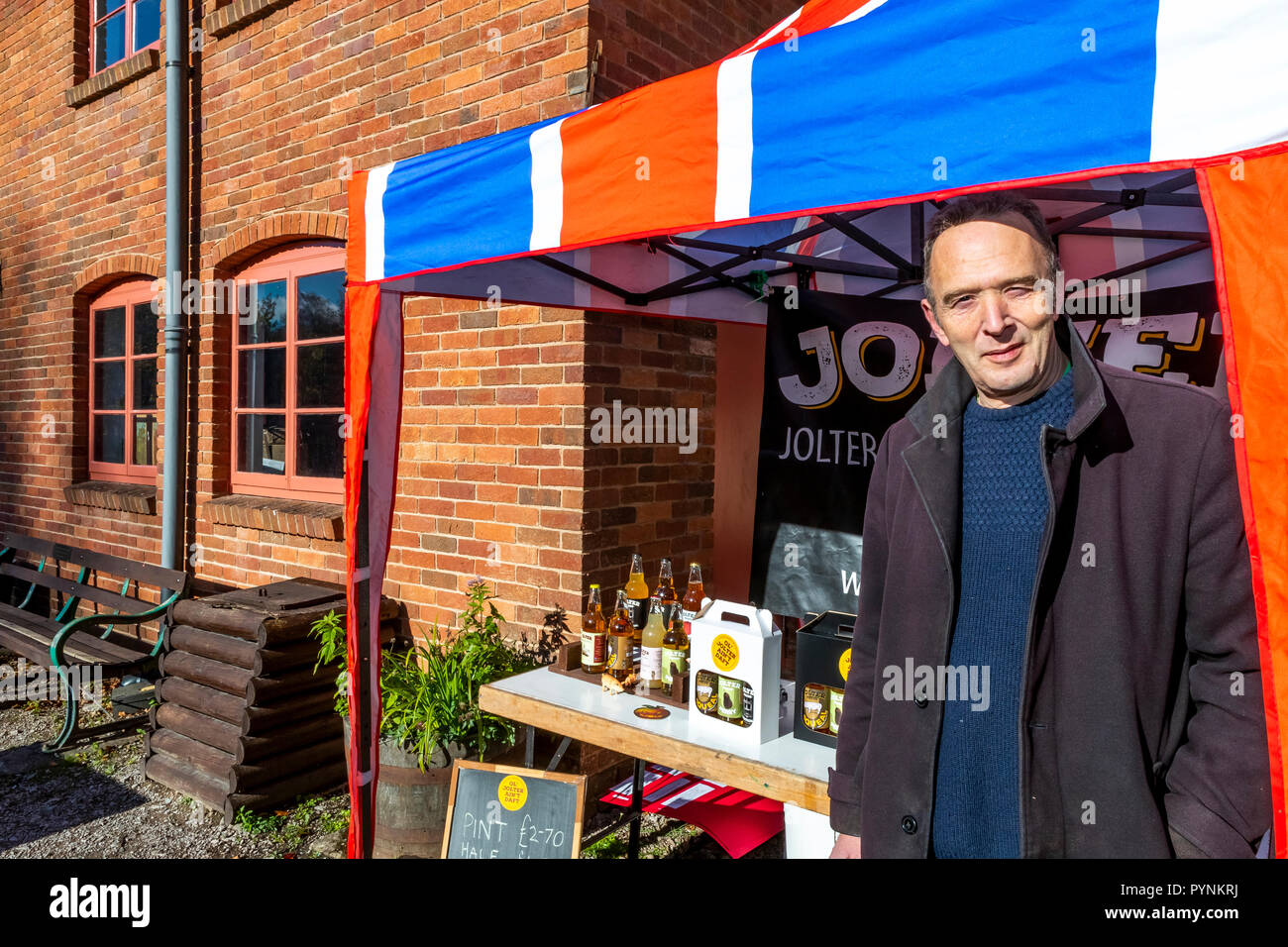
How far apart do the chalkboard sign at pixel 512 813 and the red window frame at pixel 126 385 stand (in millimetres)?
4421

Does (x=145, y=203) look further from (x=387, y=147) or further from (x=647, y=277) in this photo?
(x=647, y=277)

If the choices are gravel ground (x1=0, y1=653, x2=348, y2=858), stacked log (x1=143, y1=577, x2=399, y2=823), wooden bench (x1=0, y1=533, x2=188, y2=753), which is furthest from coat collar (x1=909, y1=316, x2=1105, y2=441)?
wooden bench (x1=0, y1=533, x2=188, y2=753)

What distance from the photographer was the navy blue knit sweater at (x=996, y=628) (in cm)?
138

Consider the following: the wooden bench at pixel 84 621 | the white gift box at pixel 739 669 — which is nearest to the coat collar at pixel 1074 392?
the white gift box at pixel 739 669

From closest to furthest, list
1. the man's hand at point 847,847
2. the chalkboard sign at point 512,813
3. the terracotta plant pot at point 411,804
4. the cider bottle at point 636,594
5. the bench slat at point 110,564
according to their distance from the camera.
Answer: the man's hand at point 847,847, the chalkboard sign at point 512,813, the cider bottle at point 636,594, the terracotta plant pot at point 411,804, the bench slat at point 110,564

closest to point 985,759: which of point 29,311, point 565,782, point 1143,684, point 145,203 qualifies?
point 1143,684

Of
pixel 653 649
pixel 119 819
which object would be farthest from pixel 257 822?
pixel 653 649

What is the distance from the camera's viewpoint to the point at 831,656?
2.12m

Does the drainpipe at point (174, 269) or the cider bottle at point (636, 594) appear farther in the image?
the drainpipe at point (174, 269)

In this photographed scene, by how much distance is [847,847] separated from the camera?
166 centimetres

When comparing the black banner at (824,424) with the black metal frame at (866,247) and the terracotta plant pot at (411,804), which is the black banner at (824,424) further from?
the terracotta plant pot at (411,804)

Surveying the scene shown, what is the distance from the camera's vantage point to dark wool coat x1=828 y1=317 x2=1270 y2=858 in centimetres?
124

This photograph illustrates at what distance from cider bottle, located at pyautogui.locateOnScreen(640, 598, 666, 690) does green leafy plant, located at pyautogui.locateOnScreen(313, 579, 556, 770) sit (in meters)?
0.91

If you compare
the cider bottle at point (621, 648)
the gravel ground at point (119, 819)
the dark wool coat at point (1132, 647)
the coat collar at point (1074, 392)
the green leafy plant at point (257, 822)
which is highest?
the coat collar at point (1074, 392)
